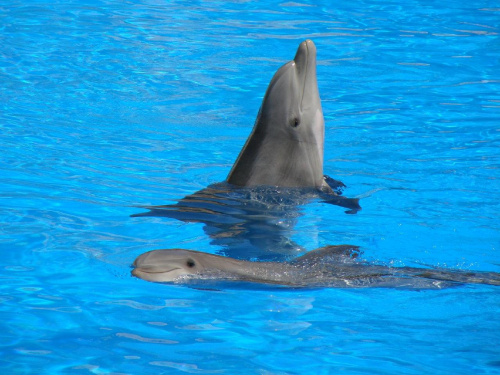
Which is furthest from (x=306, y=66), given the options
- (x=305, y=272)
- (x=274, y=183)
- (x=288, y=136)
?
(x=305, y=272)

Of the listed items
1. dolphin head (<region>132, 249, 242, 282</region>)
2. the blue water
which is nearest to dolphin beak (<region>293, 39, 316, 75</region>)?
the blue water

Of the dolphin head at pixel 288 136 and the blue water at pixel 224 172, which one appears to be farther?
the dolphin head at pixel 288 136

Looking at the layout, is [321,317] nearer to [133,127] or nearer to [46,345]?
[46,345]

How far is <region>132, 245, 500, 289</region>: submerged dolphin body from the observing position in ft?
13.9

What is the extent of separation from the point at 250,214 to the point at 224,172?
4.80 ft

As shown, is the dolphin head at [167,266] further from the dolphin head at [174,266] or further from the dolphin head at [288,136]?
the dolphin head at [288,136]

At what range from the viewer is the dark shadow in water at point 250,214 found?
5.09 m

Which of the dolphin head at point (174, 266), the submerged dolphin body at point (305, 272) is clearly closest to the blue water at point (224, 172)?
the submerged dolphin body at point (305, 272)

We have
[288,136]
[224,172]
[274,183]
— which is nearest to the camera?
[274,183]

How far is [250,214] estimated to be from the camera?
5.45 m

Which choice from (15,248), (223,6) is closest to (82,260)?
(15,248)

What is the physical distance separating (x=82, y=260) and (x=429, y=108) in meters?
5.15

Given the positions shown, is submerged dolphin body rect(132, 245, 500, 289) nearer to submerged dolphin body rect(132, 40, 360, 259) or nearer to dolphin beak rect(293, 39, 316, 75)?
submerged dolphin body rect(132, 40, 360, 259)

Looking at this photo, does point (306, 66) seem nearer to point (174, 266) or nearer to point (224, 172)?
point (224, 172)
